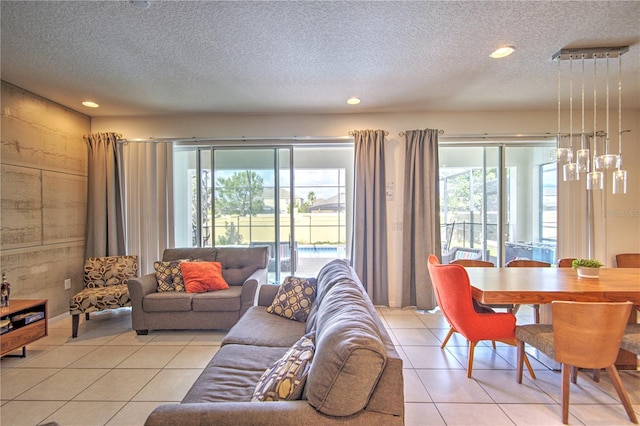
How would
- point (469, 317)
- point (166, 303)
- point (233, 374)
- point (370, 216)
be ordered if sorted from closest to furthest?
point (233, 374), point (469, 317), point (166, 303), point (370, 216)

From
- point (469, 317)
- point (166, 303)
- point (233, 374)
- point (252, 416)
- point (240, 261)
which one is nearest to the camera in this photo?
point (252, 416)

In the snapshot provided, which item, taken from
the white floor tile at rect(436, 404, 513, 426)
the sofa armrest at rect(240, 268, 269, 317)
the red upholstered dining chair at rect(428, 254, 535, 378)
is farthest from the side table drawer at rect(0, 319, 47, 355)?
the red upholstered dining chair at rect(428, 254, 535, 378)

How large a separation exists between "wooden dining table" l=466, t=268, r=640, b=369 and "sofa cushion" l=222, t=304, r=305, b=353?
143 centimetres

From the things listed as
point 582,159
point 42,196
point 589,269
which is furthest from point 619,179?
point 42,196

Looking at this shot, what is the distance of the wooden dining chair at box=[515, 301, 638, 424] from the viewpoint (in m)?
1.72

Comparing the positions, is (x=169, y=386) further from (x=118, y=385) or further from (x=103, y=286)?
(x=103, y=286)

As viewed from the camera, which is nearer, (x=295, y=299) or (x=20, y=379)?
(x=20, y=379)

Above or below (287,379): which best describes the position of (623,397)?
below

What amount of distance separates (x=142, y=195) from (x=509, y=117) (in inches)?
Answer: 204

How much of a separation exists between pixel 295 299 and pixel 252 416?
1.44m

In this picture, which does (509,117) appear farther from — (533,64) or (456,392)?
(456,392)

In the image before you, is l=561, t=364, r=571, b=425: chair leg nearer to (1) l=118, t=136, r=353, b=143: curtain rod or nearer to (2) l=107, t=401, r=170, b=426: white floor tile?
(2) l=107, t=401, r=170, b=426: white floor tile

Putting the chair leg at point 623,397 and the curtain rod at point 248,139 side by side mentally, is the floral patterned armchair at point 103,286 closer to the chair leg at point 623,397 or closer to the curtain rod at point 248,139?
the curtain rod at point 248,139

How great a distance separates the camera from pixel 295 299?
248 centimetres
